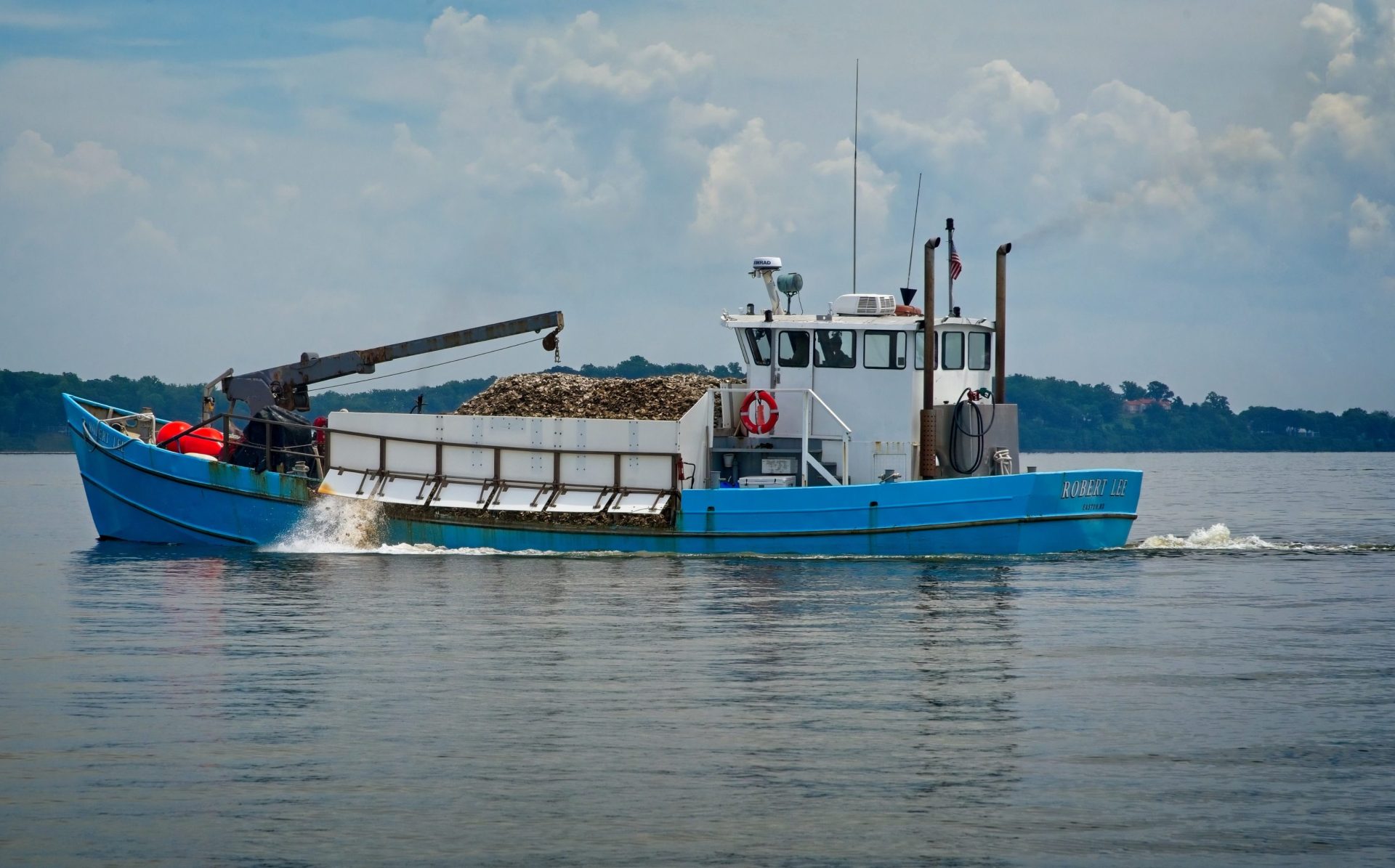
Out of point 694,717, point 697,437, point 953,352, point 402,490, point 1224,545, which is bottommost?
point 694,717

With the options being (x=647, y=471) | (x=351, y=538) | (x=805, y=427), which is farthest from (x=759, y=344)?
(x=351, y=538)

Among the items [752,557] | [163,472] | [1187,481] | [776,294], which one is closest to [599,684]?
[752,557]

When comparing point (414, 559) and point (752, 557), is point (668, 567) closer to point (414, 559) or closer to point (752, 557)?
point (752, 557)

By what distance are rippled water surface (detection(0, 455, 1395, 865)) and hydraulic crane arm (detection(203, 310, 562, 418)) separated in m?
5.52

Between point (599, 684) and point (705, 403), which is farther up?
point (705, 403)

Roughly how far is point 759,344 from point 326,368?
904cm

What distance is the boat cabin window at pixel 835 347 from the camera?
82.6 feet

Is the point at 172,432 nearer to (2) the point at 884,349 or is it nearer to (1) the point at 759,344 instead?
(1) the point at 759,344

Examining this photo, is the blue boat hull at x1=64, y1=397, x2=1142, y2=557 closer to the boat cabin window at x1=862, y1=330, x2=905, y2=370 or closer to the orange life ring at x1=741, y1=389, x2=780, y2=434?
the orange life ring at x1=741, y1=389, x2=780, y2=434

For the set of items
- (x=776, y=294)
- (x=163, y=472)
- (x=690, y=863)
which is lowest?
(x=690, y=863)

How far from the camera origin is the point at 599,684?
47.0 feet

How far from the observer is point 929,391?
2384cm

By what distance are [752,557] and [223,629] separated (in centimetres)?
938

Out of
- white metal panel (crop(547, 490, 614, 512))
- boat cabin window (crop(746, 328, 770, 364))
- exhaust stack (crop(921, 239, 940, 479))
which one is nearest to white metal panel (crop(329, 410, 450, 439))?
white metal panel (crop(547, 490, 614, 512))
